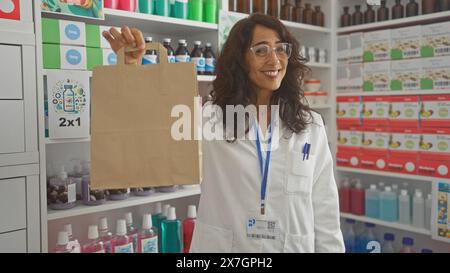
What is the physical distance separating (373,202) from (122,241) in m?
1.75

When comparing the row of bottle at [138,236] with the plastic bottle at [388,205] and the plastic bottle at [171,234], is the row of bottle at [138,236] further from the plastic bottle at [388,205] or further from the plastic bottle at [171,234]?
the plastic bottle at [388,205]

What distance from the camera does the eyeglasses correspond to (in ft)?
4.48

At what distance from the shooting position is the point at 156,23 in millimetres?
2154

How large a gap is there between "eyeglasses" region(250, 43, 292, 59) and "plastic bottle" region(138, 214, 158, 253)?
114cm

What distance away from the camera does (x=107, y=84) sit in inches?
47.9

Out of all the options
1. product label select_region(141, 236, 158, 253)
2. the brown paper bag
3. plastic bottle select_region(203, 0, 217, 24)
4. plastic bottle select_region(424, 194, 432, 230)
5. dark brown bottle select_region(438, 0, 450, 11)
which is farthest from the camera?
plastic bottle select_region(424, 194, 432, 230)

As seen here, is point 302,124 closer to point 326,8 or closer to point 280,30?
point 280,30

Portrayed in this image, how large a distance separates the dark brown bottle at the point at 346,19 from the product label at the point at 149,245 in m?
2.04

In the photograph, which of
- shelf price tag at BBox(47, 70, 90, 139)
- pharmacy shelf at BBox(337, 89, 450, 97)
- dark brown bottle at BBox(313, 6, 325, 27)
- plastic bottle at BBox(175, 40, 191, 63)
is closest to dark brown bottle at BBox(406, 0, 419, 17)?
pharmacy shelf at BBox(337, 89, 450, 97)

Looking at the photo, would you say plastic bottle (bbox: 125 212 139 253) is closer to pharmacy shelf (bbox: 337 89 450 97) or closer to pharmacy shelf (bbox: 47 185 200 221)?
pharmacy shelf (bbox: 47 185 200 221)

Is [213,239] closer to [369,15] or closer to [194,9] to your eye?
[194,9]

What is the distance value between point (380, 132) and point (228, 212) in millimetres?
1826

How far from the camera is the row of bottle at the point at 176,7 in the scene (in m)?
1.98
